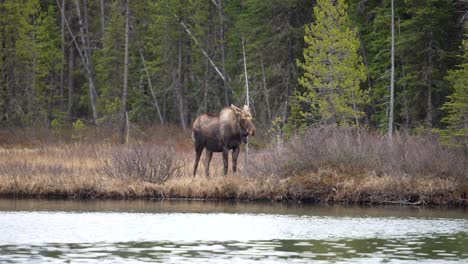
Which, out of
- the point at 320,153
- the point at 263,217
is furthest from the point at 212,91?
the point at 263,217

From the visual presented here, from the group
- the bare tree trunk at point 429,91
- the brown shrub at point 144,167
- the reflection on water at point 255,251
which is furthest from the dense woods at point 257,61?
the reflection on water at point 255,251

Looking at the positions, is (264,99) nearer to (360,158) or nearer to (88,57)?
(88,57)

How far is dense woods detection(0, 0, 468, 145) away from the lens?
41250mm

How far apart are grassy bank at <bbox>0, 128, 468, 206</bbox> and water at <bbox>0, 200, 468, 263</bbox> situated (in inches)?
51.3

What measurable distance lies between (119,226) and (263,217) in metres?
3.87

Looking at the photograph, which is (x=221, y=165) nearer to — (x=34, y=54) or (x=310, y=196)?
(x=310, y=196)

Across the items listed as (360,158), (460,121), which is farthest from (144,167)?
(460,121)

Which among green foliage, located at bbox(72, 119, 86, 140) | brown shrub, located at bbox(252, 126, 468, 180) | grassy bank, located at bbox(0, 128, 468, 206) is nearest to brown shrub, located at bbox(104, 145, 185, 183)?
grassy bank, located at bbox(0, 128, 468, 206)

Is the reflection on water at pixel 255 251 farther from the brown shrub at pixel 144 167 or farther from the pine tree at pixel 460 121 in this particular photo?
the pine tree at pixel 460 121

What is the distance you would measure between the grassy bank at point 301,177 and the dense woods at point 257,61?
282 centimetres

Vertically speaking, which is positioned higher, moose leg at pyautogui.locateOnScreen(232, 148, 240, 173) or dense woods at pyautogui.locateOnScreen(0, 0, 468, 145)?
dense woods at pyautogui.locateOnScreen(0, 0, 468, 145)

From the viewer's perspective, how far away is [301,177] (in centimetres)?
2802

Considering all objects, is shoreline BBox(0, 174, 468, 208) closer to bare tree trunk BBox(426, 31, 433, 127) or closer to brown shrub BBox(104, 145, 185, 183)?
brown shrub BBox(104, 145, 185, 183)

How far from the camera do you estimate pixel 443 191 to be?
26.9 metres
